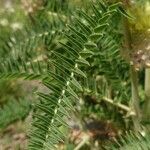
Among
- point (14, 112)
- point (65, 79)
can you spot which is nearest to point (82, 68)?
point (65, 79)

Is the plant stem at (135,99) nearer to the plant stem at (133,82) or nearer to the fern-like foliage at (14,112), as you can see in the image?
the plant stem at (133,82)

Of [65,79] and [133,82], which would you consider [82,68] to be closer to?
[133,82]

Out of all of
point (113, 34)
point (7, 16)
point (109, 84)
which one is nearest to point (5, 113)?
point (109, 84)

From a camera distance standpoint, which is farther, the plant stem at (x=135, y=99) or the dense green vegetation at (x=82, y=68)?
the plant stem at (x=135, y=99)

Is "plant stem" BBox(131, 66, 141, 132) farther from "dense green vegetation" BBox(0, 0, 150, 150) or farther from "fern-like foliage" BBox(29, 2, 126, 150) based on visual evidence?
"fern-like foliage" BBox(29, 2, 126, 150)

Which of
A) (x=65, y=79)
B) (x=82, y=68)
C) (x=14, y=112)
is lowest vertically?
(x=65, y=79)

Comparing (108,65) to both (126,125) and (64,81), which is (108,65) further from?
(64,81)

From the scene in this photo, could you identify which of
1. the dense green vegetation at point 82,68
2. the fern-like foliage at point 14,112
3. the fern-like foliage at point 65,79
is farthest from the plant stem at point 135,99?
the fern-like foliage at point 14,112

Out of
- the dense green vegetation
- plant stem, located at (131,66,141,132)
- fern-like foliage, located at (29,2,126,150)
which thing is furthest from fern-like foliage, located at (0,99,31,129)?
fern-like foliage, located at (29,2,126,150)

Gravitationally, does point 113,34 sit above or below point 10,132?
below
